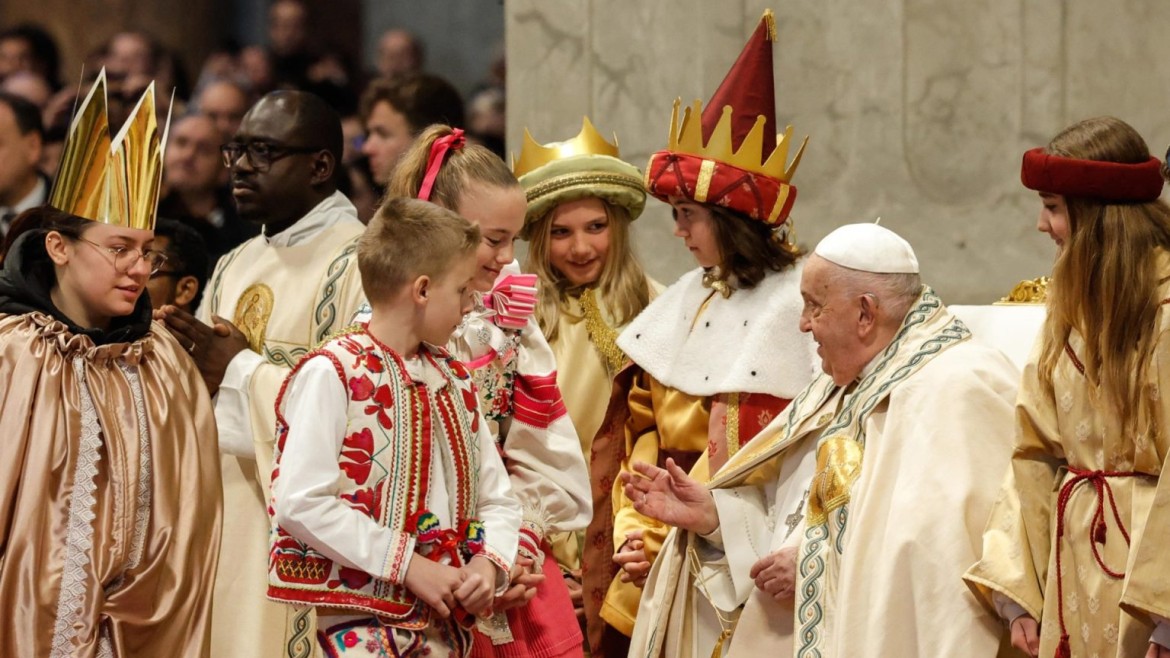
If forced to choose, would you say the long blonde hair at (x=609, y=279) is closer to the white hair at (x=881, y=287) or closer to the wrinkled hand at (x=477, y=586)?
the white hair at (x=881, y=287)

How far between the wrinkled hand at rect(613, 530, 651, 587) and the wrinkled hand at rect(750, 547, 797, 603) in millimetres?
501

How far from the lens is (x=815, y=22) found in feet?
18.9

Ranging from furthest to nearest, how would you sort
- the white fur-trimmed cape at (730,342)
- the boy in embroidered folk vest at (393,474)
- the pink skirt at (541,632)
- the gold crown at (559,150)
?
the gold crown at (559,150) → the white fur-trimmed cape at (730,342) → the pink skirt at (541,632) → the boy in embroidered folk vest at (393,474)

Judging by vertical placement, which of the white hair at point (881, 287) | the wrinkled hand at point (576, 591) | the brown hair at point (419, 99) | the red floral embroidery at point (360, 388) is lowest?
the wrinkled hand at point (576, 591)

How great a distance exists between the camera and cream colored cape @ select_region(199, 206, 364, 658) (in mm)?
4379

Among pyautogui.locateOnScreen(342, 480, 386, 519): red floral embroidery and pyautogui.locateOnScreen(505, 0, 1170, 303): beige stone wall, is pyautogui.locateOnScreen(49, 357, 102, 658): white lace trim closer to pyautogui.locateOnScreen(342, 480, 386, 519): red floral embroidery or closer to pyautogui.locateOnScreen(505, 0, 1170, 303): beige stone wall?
pyautogui.locateOnScreen(342, 480, 386, 519): red floral embroidery

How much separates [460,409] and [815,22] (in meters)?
2.96

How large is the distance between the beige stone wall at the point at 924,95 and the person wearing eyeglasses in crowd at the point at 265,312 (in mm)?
1440

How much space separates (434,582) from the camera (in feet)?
10.2

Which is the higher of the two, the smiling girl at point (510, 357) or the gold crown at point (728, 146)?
the gold crown at point (728, 146)

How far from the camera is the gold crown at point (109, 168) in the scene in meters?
3.78

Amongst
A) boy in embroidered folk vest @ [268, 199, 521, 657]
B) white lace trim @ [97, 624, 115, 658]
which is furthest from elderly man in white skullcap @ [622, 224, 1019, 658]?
white lace trim @ [97, 624, 115, 658]

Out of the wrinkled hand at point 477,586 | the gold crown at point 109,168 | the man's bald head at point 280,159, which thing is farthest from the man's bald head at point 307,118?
the wrinkled hand at point 477,586

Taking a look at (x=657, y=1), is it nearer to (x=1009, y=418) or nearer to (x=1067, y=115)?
(x=1067, y=115)
